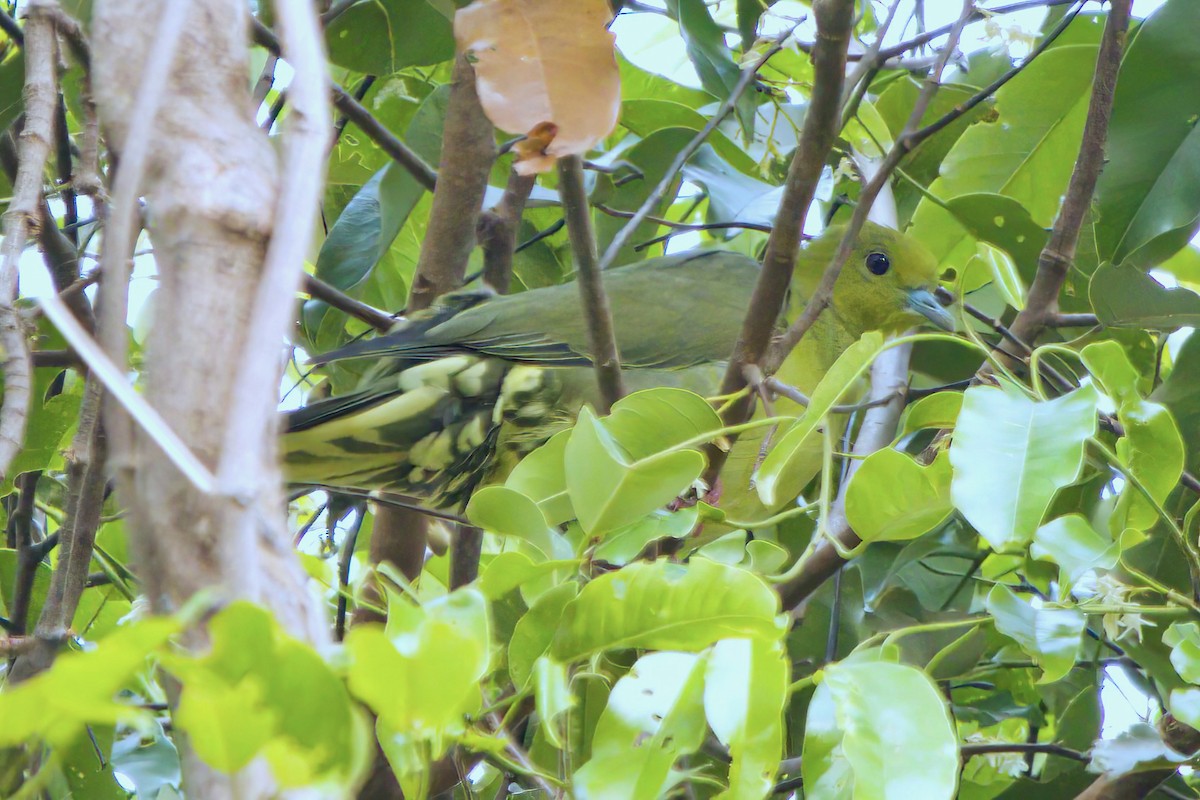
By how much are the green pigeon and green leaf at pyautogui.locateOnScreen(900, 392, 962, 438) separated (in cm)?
95

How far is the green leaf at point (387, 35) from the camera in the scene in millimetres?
2068

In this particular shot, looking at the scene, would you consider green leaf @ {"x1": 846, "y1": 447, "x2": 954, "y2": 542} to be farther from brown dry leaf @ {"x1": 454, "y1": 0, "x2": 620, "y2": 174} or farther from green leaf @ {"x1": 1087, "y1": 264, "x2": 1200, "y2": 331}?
green leaf @ {"x1": 1087, "y1": 264, "x2": 1200, "y2": 331}

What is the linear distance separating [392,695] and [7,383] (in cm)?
75

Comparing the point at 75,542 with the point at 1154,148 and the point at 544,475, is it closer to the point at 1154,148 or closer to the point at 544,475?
the point at 544,475

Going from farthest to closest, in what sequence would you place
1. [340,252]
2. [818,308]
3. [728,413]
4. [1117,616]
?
1. [340,252]
2. [728,413]
3. [818,308]
4. [1117,616]

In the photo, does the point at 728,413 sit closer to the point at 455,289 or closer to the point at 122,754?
the point at 455,289

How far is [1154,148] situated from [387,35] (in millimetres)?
1294

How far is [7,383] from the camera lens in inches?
45.0

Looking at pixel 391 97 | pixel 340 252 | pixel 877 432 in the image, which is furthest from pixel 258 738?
pixel 391 97

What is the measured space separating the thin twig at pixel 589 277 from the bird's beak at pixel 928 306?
1352mm

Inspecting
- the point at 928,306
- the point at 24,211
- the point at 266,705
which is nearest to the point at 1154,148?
the point at 928,306

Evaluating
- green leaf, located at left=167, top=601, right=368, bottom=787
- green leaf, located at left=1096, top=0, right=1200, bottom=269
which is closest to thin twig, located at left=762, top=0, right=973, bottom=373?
green leaf, located at left=1096, top=0, right=1200, bottom=269

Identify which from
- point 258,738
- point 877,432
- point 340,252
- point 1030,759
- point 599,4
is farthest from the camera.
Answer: point 340,252

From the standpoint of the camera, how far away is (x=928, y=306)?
291 centimetres
